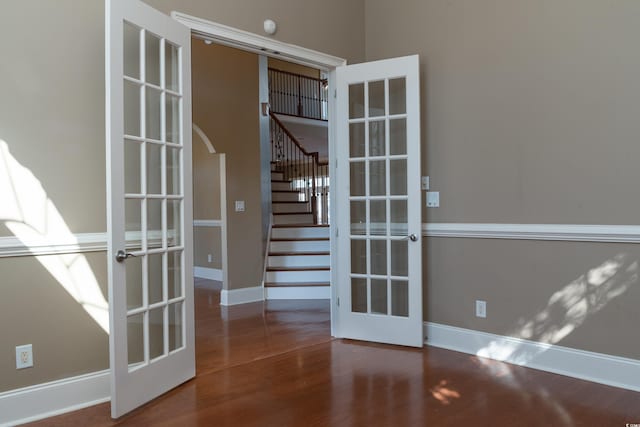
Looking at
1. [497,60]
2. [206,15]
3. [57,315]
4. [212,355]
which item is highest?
[206,15]

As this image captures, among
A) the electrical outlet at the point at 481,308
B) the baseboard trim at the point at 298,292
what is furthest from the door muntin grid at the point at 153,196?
the baseboard trim at the point at 298,292

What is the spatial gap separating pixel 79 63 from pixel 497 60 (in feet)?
9.57

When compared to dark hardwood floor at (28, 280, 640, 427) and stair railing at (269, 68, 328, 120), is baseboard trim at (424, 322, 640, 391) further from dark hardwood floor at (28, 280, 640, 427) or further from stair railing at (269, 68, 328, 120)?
stair railing at (269, 68, 328, 120)

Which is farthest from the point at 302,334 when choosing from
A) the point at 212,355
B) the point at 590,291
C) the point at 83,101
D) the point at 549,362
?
the point at 83,101

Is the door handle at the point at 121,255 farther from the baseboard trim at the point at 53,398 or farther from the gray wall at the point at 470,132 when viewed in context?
the baseboard trim at the point at 53,398

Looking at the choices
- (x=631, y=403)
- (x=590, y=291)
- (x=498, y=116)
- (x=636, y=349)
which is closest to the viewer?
(x=631, y=403)

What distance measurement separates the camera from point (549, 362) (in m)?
3.26

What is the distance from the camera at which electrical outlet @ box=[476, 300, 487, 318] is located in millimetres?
3624

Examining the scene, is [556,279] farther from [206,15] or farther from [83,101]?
[83,101]

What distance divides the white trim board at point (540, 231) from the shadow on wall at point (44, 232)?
2599 millimetres

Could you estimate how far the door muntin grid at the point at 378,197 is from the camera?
3.92 m

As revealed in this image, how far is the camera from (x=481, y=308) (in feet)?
12.0

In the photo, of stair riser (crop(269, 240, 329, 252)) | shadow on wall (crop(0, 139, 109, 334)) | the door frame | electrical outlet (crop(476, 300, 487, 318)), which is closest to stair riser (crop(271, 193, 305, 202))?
stair riser (crop(269, 240, 329, 252))

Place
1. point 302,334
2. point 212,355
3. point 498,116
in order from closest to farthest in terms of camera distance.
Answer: point 498,116
point 212,355
point 302,334
